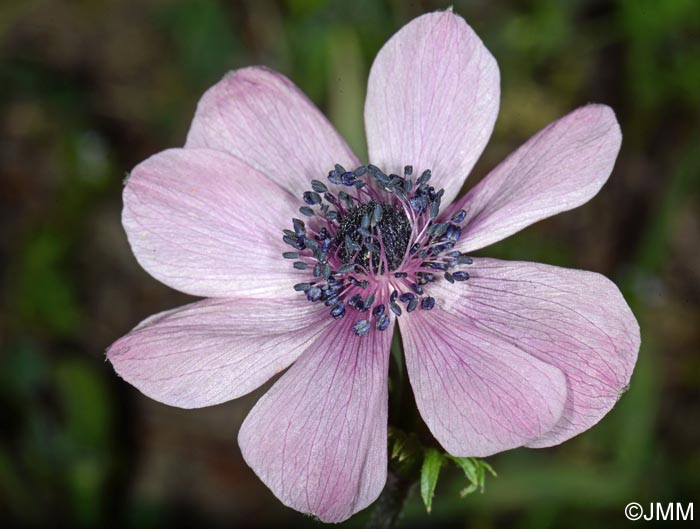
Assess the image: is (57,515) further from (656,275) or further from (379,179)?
(656,275)

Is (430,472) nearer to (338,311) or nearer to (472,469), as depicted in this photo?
(472,469)

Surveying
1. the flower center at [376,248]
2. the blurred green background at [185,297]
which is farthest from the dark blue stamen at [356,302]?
the blurred green background at [185,297]

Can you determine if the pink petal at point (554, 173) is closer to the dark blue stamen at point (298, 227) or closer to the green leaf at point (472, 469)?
the dark blue stamen at point (298, 227)

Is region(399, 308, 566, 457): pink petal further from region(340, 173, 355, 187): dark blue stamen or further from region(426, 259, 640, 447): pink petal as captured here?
region(340, 173, 355, 187): dark blue stamen

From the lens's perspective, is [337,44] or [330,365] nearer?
[330,365]

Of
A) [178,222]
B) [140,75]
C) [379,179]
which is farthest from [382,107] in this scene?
[140,75]

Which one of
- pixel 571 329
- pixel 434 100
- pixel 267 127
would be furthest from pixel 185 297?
pixel 571 329
